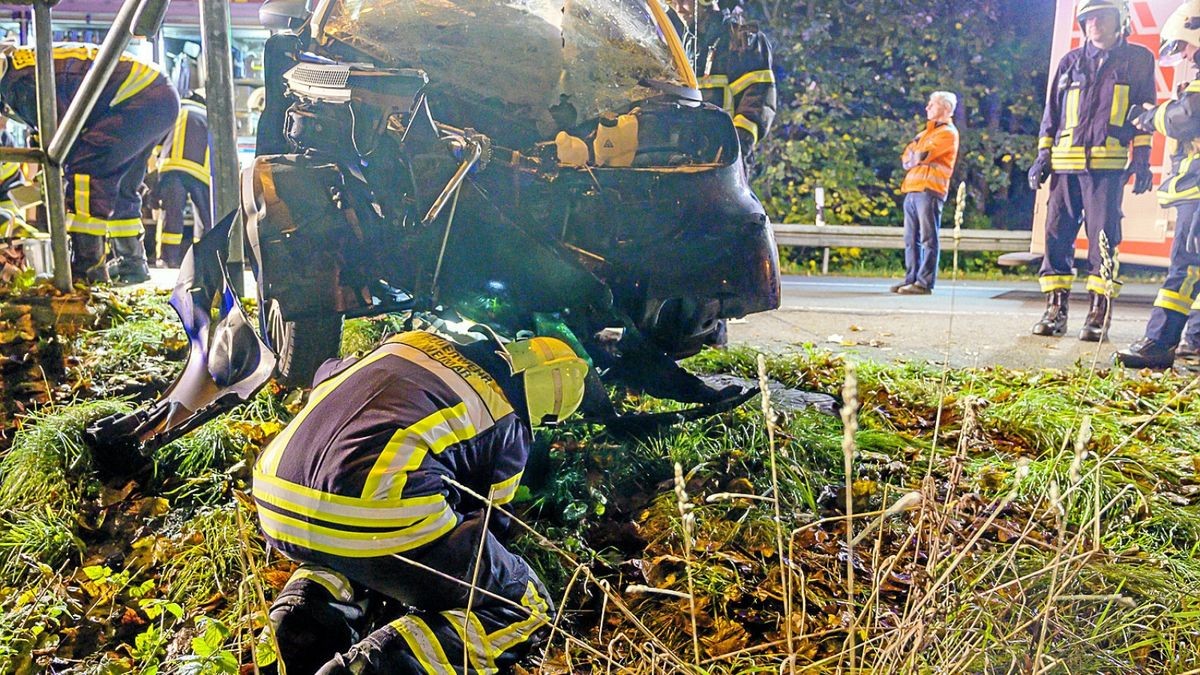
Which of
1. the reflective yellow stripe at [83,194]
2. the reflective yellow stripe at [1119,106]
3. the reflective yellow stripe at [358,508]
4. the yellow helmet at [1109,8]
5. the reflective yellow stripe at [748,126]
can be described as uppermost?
the yellow helmet at [1109,8]

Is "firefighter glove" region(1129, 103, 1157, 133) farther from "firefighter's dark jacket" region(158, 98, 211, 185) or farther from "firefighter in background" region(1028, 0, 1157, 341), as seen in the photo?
"firefighter's dark jacket" region(158, 98, 211, 185)

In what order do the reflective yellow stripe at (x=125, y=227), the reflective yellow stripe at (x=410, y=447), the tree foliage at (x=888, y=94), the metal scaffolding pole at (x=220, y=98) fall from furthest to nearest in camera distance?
the tree foliage at (x=888, y=94) → the reflective yellow stripe at (x=125, y=227) → the metal scaffolding pole at (x=220, y=98) → the reflective yellow stripe at (x=410, y=447)

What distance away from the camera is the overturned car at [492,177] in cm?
189

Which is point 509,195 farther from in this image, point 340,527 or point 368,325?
point 368,325

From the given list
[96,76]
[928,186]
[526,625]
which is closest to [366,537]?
[526,625]

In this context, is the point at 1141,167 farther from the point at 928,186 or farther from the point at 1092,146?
the point at 928,186

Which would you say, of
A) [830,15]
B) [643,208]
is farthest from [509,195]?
[830,15]

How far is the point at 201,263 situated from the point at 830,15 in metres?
9.44

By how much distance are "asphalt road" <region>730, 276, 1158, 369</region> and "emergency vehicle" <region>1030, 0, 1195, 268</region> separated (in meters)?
0.47

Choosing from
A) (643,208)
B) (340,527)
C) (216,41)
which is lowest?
(340,527)

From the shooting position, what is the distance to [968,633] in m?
1.84

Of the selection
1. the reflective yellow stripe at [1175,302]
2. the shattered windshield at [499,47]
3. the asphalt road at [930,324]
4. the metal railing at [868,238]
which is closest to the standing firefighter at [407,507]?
the shattered windshield at [499,47]

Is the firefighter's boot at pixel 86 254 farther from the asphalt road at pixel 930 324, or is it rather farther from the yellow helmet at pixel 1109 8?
the yellow helmet at pixel 1109 8

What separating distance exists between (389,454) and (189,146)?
665 centimetres
